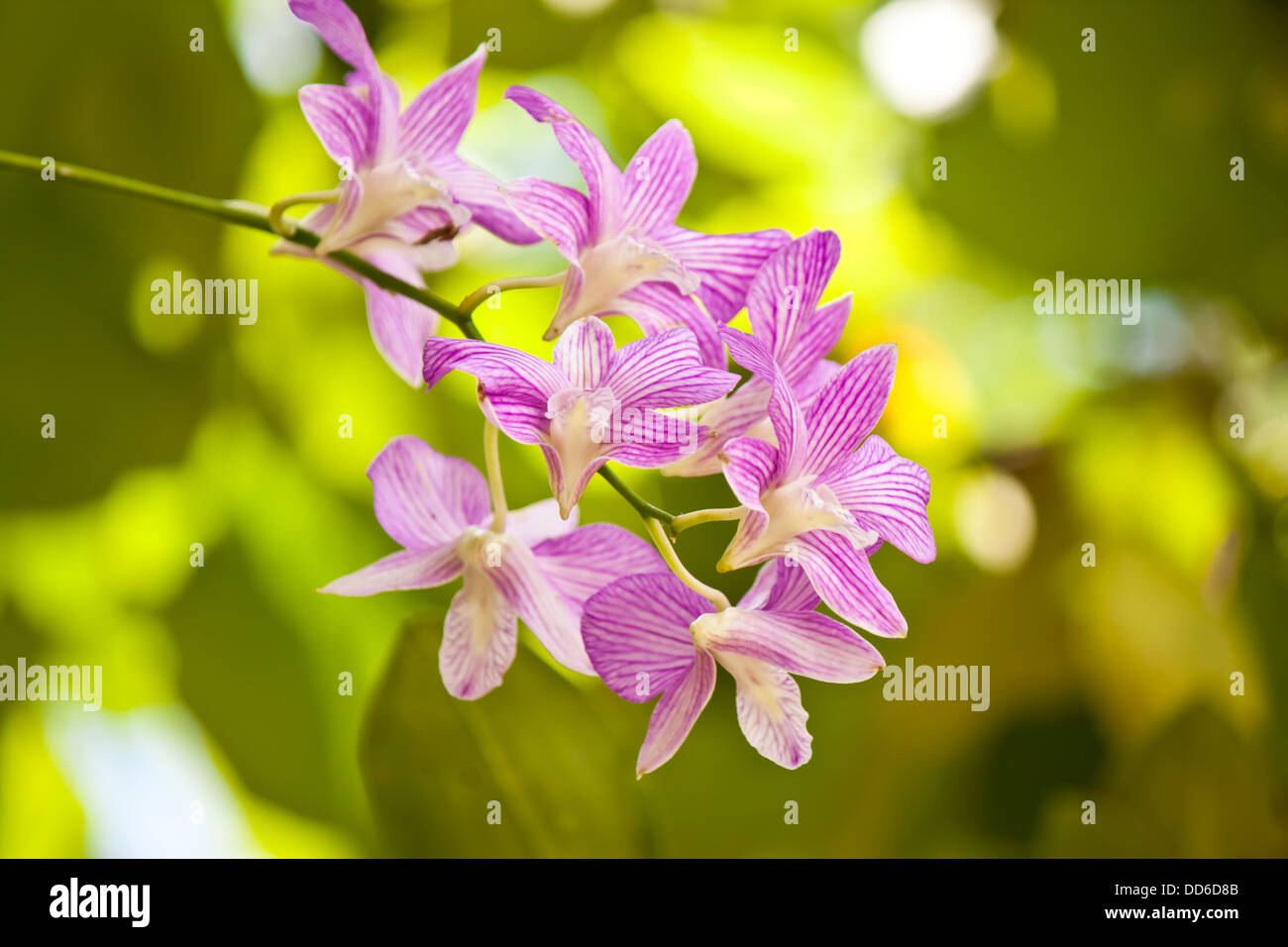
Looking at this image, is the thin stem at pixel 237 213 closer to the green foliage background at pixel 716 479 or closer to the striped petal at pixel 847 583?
the striped petal at pixel 847 583

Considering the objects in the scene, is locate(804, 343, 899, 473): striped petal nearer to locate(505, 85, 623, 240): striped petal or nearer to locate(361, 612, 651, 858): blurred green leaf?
locate(505, 85, 623, 240): striped petal

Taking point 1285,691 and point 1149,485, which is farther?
point 1149,485

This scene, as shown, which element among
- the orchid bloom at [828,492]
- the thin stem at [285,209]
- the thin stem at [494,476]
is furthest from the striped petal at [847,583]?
the thin stem at [285,209]

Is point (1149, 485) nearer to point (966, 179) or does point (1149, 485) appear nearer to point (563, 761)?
point (966, 179)

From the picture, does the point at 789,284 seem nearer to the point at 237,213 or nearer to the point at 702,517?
the point at 702,517
